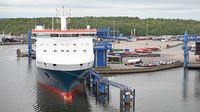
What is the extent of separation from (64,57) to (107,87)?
600cm

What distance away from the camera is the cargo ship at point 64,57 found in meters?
45.3

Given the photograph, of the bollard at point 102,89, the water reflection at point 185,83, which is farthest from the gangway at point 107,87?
the water reflection at point 185,83

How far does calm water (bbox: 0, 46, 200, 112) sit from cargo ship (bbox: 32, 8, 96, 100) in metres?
1.64

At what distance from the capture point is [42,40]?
48.7m

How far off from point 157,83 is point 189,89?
5.38 m

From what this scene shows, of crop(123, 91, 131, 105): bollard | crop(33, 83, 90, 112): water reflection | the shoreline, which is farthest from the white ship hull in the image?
the shoreline

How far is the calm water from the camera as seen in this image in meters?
42.5

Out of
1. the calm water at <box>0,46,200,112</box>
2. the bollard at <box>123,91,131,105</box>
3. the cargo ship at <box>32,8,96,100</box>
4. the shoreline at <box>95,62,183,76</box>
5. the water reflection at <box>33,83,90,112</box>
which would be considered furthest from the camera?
the shoreline at <box>95,62,183,76</box>

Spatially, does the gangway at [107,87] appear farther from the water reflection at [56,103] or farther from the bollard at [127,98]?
the water reflection at [56,103]

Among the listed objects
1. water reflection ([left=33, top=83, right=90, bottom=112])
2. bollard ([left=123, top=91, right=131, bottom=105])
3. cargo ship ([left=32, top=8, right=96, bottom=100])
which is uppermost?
cargo ship ([left=32, top=8, right=96, bottom=100])

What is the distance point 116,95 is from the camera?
48.3 metres

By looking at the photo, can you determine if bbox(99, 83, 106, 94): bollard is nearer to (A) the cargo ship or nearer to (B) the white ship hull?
(A) the cargo ship

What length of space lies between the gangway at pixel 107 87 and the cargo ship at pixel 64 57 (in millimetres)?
2225

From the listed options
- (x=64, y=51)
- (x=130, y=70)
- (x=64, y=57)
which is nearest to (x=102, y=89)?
(x=64, y=57)
